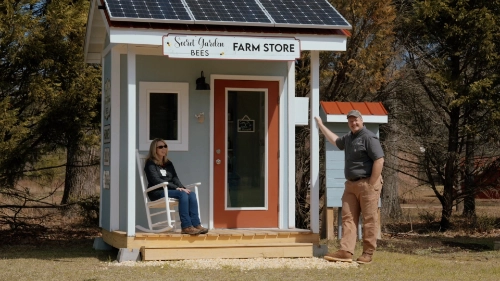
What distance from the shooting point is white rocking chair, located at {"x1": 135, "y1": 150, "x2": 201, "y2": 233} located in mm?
9875

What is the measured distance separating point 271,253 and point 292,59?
7.67 ft

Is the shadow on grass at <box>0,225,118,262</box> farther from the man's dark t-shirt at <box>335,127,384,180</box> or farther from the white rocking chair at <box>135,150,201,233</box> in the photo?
the man's dark t-shirt at <box>335,127,384,180</box>

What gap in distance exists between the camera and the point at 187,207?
9906 mm

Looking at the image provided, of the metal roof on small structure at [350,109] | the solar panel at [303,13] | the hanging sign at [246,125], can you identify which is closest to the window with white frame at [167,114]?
the hanging sign at [246,125]

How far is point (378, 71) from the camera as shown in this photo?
13.7 m

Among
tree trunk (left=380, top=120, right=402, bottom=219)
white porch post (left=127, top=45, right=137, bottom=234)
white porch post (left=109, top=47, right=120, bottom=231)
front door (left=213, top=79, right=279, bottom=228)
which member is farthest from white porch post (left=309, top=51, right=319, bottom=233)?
tree trunk (left=380, top=120, right=402, bottom=219)

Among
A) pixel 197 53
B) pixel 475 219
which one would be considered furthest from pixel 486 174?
pixel 197 53

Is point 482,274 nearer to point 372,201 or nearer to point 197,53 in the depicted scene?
point 372,201

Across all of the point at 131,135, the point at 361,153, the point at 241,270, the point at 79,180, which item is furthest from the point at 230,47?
the point at 79,180

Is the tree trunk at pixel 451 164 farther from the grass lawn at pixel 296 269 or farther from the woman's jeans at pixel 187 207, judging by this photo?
the woman's jeans at pixel 187 207

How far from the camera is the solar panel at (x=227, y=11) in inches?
385

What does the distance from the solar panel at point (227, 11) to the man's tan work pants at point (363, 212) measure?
2230 mm

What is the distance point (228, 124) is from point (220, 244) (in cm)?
188

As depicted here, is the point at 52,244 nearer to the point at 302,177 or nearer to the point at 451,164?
the point at 302,177
